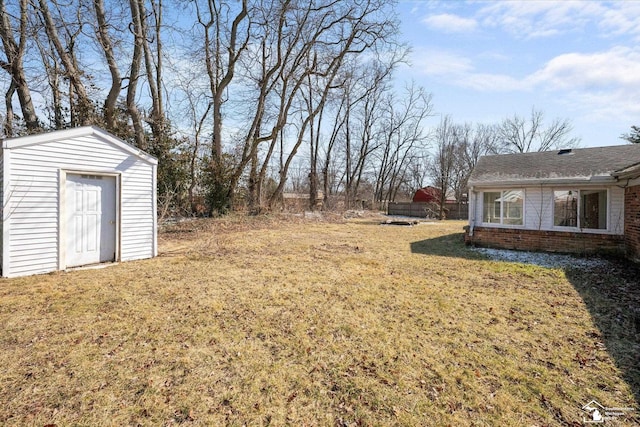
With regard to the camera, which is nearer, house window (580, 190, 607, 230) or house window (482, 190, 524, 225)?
house window (580, 190, 607, 230)

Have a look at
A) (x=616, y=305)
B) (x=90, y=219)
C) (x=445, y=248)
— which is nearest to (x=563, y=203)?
(x=445, y=248)

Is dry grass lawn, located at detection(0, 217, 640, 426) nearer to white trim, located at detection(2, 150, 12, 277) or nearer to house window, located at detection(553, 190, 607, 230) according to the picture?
white trim, located at detection(2, 150, 12, 277)

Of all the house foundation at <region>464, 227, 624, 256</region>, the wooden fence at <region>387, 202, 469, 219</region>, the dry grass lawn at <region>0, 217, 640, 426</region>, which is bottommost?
the dry grass lawn at <region>0, 217, 640, 426</region>

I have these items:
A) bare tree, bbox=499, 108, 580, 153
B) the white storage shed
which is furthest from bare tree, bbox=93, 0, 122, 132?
bare tree, bbox=499, 108, 580, 153

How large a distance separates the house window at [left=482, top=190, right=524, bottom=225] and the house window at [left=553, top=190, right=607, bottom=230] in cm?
90

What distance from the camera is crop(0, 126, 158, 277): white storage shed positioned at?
528cm

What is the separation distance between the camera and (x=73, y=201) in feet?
19.5

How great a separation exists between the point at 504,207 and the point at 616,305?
18.3 ft

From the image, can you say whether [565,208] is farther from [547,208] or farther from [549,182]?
[549,182]

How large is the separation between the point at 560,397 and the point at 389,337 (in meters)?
1.54

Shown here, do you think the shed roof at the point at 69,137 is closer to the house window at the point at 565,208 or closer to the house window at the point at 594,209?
the house window at the point at 565,208

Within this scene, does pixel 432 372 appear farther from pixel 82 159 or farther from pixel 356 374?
pixel 82 159

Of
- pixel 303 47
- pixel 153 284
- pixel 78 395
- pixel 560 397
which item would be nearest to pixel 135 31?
pixel 303 47

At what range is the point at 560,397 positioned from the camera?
242 cm
